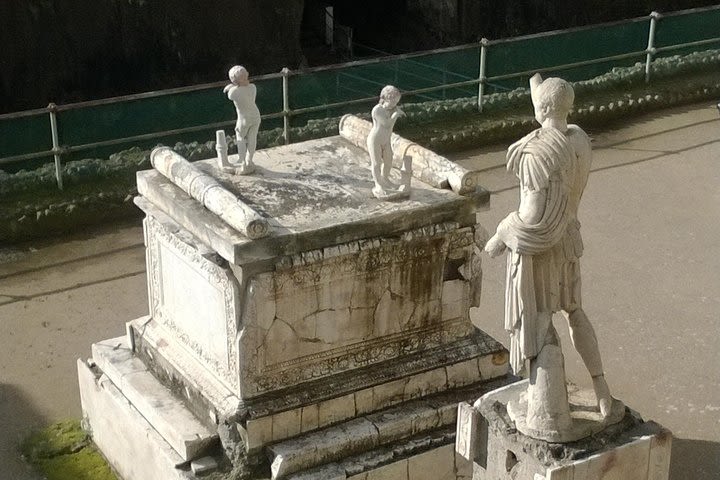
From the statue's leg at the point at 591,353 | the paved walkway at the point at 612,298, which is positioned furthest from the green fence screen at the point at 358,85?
the statue's leg at the point at 591,353

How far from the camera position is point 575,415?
5875 mm

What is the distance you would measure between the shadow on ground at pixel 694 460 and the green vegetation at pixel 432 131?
17.1ft

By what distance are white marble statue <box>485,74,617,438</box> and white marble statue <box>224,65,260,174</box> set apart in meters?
2.06

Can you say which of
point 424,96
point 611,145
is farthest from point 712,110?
point 424,96

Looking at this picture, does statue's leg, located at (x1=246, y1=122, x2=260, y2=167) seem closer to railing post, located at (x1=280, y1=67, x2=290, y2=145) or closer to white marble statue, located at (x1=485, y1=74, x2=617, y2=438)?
white marble statue, located at (x1=485, y1=74, x2=617, y2=438)

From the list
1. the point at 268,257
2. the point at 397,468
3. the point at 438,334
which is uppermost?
the point at 268,257

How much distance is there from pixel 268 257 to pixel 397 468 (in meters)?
1.40

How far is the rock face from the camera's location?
1270 cm

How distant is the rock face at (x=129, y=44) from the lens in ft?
41.7

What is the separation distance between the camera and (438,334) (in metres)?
7.07

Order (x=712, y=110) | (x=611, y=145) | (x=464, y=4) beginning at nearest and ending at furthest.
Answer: (x=611, y=145) < (x=712, y=110) < (x=464, y=4)

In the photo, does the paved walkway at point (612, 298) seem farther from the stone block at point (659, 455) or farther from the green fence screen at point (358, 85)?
the stone block at point (659, 455)

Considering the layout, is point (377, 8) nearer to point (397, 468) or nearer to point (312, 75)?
point (312, 75)

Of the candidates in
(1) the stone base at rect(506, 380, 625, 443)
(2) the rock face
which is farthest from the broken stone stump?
(2) the rock face
